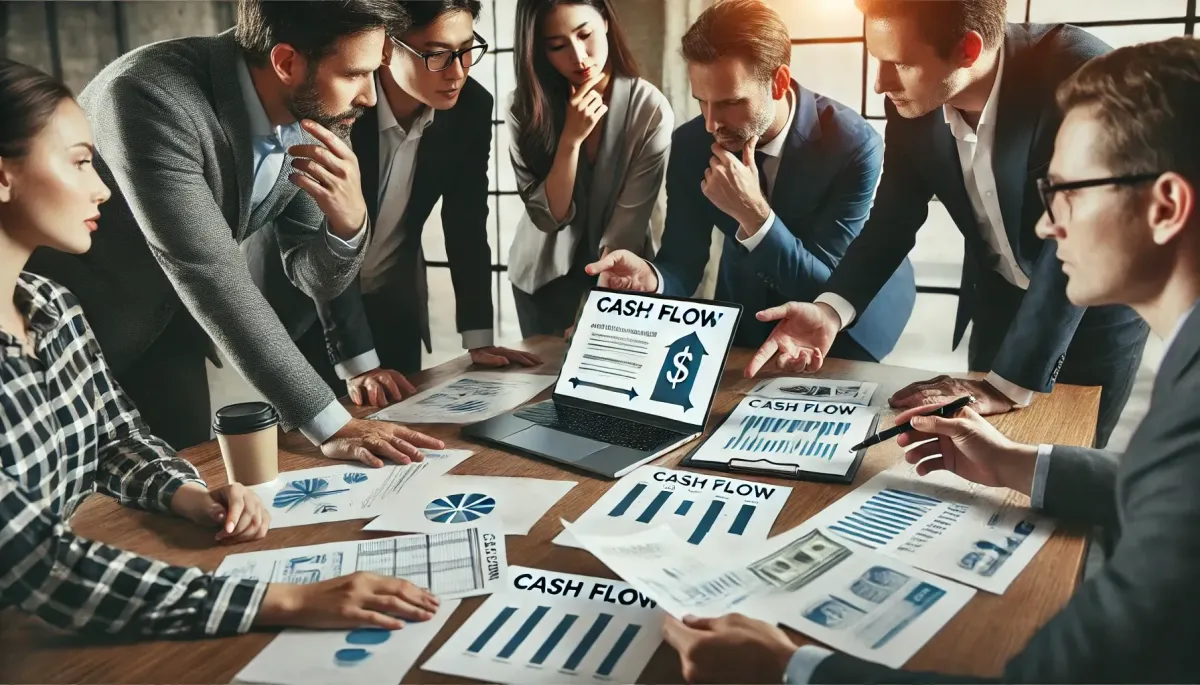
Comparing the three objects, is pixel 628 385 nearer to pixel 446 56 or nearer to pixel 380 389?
pixel 380 389

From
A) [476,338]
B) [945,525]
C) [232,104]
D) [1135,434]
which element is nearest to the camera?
[1135,434]

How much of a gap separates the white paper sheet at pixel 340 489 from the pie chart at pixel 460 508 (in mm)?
70

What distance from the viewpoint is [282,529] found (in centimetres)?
108

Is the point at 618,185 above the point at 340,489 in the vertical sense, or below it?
above

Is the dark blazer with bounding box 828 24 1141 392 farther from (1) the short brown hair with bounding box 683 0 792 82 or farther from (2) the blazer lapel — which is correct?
(2) the blazer lapel

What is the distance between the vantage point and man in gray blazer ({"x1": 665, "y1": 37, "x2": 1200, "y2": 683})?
679mm

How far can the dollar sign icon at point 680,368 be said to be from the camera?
Result: 56.7 inches

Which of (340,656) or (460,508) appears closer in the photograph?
(340,656)

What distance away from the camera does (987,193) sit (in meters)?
1.69

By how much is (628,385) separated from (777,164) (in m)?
0.76

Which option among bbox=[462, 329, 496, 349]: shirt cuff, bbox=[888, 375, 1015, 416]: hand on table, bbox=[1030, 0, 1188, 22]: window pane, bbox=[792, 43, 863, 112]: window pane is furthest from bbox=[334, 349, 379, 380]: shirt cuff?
bbox=[1030, 0, 1188, 22]: window pane

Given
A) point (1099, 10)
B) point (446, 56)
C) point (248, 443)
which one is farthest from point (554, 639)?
point (1099, 10)

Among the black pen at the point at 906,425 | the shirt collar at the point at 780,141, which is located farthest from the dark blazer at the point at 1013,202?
the black pen at the point at 906,425

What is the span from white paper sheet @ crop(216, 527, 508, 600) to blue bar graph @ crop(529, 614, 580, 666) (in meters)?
0.10
